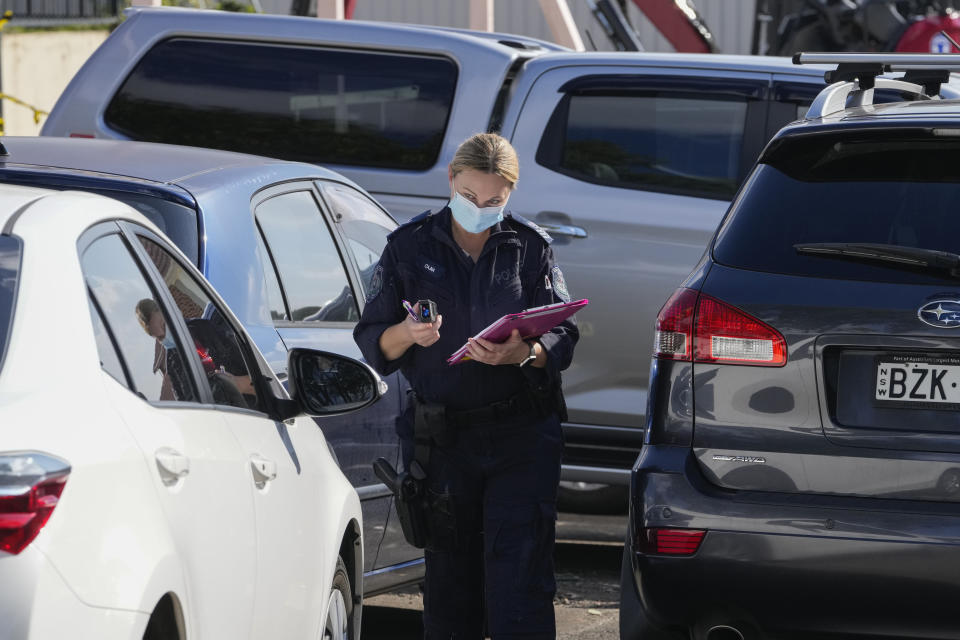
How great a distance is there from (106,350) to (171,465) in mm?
225

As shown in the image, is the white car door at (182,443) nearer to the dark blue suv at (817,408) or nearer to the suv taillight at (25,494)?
the suv taillight at (25,494)

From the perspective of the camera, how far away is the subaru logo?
3652 millimetres

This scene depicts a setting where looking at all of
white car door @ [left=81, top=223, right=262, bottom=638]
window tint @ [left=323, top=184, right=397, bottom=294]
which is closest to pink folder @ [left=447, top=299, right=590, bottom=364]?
Result: white car door @ [left=81, top=223, right=262, bottom=638]

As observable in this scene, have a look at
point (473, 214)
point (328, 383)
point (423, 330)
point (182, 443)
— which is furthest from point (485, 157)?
point (182, 443)

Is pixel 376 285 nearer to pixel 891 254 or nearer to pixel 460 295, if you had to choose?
pixel 460 295

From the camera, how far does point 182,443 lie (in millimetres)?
2926

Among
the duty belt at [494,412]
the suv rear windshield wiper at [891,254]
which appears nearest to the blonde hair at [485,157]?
the duty belt at [494,412]

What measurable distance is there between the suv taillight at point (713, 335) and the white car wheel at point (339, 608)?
103cm

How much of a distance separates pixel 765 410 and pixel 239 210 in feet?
5.43

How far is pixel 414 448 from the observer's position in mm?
4570

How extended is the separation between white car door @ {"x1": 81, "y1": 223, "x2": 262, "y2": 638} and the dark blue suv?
3.63 feet

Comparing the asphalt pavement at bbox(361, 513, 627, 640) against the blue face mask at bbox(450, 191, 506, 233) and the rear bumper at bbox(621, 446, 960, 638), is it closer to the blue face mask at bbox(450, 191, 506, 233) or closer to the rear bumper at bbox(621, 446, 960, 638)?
the blue face mask at bbox(450, 191, 506, 233)

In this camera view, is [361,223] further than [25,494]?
Yes

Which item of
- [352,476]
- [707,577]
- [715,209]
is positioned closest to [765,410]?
[707,577]
